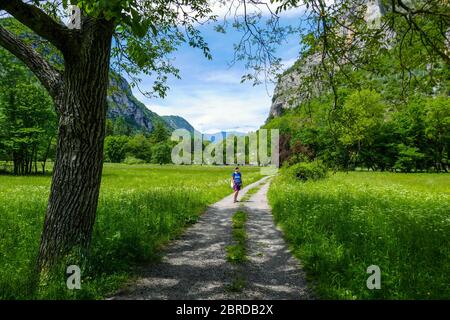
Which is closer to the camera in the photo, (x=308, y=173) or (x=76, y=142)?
Answer: (x=76, y=142)

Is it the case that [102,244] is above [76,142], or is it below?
below

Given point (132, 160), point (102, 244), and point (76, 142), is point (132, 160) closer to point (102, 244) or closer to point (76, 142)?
point (102, 244)

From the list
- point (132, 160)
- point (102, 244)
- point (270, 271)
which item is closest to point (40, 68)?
point (102, 244)

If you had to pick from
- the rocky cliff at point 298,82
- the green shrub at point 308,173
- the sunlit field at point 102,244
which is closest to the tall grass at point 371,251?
the sunlit field at point 102,244

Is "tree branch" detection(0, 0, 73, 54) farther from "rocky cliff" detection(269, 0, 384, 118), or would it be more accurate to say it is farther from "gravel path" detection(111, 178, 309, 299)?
"rocky cliff" detection(269, 0, 384, 118)

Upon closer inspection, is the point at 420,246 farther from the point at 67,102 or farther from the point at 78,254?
the point at 67,102

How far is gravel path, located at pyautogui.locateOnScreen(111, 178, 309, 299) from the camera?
521 centimetres

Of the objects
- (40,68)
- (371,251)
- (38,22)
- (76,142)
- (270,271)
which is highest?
(38,22)

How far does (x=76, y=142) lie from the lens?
17.6ft

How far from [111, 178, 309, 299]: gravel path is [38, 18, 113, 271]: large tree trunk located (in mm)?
1492

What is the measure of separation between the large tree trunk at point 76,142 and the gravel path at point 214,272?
1.49m

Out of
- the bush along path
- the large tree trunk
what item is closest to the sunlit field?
the large tree trunk

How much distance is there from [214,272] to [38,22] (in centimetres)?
549

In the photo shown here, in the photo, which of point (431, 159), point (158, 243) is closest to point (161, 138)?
A: point (431, 159)
